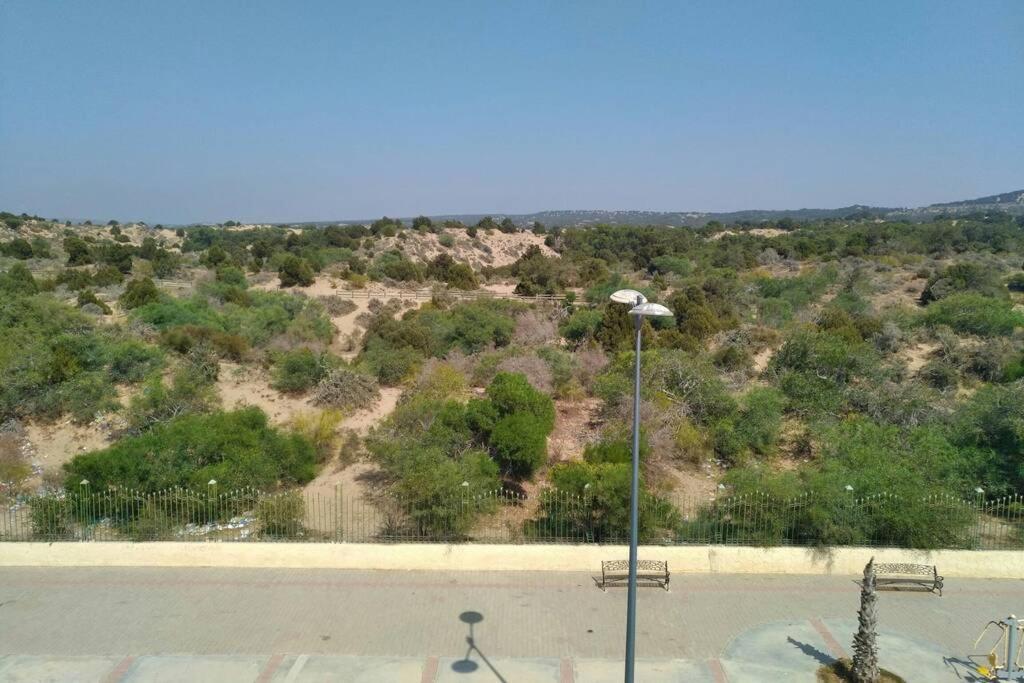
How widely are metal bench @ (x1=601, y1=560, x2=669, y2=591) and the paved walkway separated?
24 centimetres

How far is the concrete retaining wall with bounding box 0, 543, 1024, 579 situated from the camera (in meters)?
11.2

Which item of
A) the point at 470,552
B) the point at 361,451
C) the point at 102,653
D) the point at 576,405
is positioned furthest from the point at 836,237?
the point at 102,653

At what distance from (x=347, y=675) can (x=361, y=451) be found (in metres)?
9.50

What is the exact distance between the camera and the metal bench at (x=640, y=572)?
10836 mm

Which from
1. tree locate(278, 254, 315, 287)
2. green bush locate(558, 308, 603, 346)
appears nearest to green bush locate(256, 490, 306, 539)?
green bush locate(558, 308, 603, 346)

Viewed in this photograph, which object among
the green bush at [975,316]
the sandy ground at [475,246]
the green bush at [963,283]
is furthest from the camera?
the sandy ground at [475,246]

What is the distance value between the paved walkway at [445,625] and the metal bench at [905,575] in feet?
0.78

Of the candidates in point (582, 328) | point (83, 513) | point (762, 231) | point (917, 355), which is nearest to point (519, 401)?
point (83, 513)

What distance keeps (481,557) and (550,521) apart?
1.68 meters

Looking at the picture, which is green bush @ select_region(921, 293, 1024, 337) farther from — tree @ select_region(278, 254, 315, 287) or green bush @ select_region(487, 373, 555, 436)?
tree @ select_region(278, 254, 315, 287)

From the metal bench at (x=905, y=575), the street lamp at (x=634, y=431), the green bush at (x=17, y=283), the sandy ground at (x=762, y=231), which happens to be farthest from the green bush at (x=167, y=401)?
the sandy ground at (x=762, y=231)

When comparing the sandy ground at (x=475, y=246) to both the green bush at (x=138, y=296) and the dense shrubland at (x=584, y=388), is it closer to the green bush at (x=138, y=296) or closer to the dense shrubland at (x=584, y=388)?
the dense shrubland at (x=584, y=388)

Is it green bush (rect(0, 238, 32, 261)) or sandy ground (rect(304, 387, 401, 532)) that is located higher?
green bush (rect(0, 238, 32, 261))

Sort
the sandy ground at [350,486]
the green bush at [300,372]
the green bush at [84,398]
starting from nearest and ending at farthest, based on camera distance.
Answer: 1. the sandy ground at [350,486]
2. the green bush at [84,398]
3. the green bush at [300,372]
